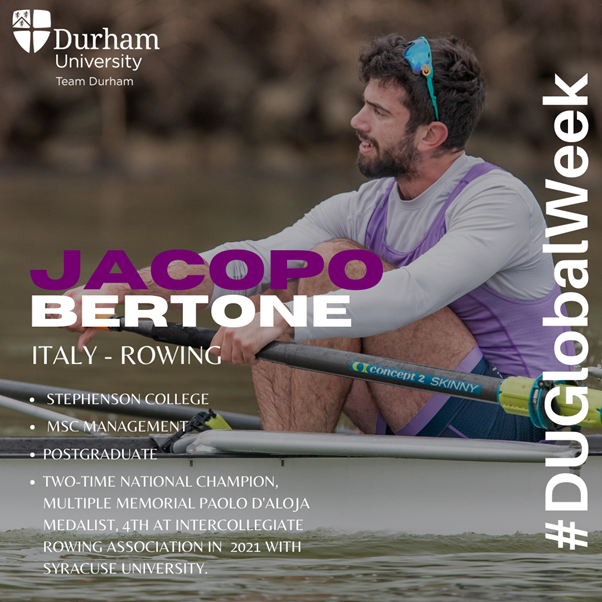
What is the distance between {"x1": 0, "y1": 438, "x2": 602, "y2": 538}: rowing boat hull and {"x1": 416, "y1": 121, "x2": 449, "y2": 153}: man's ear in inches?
33.5

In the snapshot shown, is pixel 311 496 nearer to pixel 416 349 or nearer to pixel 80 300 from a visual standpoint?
pixel 416 349

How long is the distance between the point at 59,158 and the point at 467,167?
17.1 metres

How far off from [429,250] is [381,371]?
13.1 inches

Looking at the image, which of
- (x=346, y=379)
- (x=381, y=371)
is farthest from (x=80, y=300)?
(x=381, y=371)

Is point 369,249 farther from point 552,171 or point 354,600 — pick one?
point 552,171

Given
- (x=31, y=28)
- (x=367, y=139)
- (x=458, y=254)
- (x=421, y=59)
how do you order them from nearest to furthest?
(x=458, y=254), (x=421, y=59), (x=367, y=139), (x=31, y=28)

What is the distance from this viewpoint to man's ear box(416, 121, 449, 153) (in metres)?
3.00

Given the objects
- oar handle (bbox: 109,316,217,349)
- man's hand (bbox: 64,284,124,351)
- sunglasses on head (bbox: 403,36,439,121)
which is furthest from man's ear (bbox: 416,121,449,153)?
man's hand (bbox: 64,284,124,351)

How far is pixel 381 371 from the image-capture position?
2787mm

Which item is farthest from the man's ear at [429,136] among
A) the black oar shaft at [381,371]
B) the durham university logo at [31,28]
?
the durham university logo at [31,28]

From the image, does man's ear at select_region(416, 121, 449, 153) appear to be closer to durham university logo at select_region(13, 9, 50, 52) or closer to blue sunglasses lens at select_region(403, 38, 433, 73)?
blue sunglasses lens at select_region(403, 38, 433, 73)

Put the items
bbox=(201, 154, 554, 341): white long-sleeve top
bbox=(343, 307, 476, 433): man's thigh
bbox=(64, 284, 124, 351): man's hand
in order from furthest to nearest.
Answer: bbox=(64, 284, 124, 351): man's hand < bbox=(343, 307, 476, 433): man's thigh < bbox=(201, 154, 554, 341): white long-sleeve top

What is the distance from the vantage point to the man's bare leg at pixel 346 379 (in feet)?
9.74

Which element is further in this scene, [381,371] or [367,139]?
[367,139]
